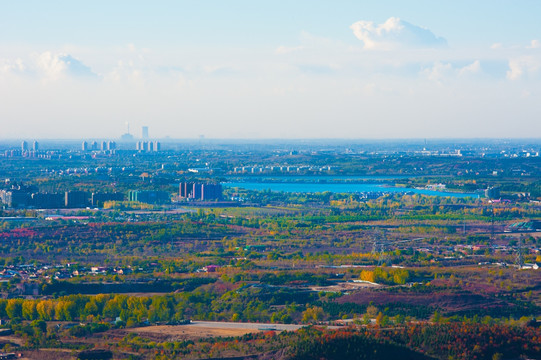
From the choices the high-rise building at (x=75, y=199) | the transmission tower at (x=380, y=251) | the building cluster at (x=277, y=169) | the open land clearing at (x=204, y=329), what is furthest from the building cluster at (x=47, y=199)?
the building cluster at (x=277, y=169)

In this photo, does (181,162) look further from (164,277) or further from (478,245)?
(164,277)

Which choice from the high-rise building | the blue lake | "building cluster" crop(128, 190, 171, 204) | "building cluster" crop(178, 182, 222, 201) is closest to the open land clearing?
the high-rise building

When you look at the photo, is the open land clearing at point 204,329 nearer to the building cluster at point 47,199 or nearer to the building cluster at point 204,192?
the building cluster at point 47,199

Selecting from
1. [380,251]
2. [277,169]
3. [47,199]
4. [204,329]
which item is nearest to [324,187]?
[277,169]

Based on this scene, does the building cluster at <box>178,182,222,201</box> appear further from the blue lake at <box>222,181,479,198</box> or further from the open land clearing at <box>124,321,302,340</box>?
the open land clearing at <box>124,321,302,340</box>

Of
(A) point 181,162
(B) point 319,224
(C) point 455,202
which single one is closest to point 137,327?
(B) point 319,224

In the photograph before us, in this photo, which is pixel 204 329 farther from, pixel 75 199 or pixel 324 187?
pixel 324 187
